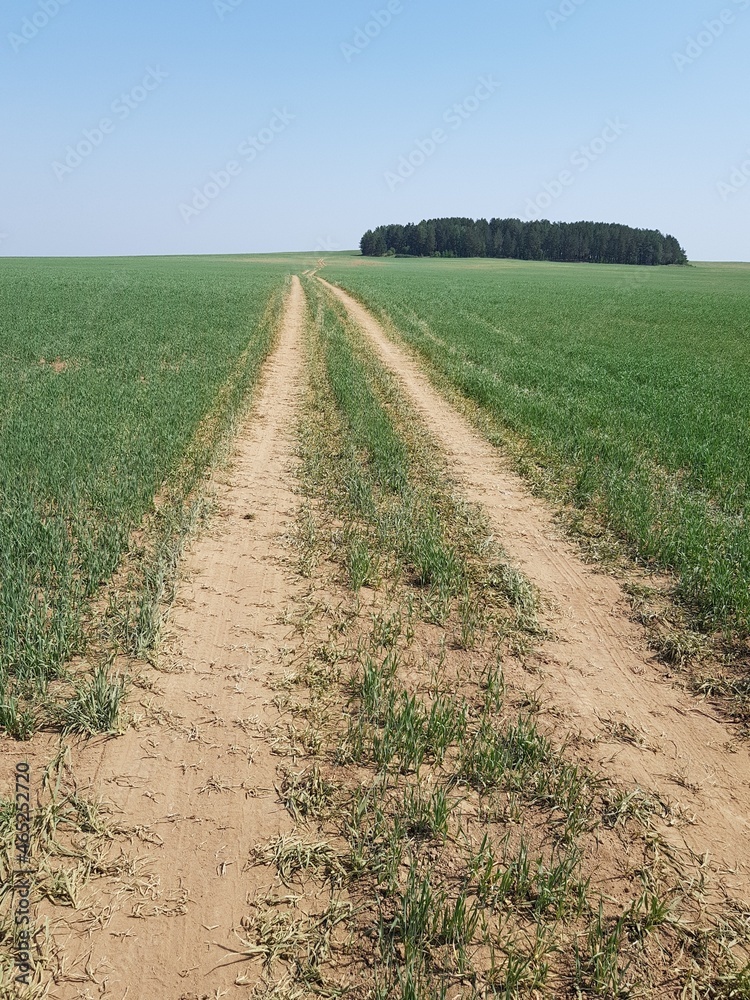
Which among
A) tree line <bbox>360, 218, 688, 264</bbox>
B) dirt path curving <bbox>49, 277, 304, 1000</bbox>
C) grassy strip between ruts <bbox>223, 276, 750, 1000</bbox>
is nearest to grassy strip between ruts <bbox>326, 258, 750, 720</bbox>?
grassy strip between ruts <bbox>223, 276, 750, 1000</bbox>

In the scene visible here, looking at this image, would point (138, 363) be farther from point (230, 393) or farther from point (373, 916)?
point (373, 916)

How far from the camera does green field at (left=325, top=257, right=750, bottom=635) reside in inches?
254

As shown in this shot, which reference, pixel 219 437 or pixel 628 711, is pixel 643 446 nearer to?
pixel 628 711

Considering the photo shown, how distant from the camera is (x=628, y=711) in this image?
4301 millimetres

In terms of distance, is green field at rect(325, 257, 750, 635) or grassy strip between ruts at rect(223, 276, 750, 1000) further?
green field at rect(325, 257, 750, 635)

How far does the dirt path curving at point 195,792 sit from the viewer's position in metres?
2.58

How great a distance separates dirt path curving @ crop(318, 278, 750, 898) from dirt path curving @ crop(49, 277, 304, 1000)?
210cm

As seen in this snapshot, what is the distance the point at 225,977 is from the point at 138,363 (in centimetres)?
1597

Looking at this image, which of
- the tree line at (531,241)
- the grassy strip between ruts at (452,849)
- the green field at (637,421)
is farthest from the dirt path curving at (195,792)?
the tree line at (531,241)

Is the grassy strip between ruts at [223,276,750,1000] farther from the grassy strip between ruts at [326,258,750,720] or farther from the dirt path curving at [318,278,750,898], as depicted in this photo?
the grassy strip between ruts at [326,258,750,720]

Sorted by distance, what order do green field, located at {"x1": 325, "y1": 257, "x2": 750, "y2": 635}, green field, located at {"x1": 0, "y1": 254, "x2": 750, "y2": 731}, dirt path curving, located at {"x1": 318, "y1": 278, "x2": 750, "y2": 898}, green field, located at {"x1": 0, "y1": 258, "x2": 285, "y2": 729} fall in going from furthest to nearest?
green field, located at {"x1": 325, "y1": 257, "x2": 750, "y2": 635} → green field, located at {"x1": 0, "y1": 254, "x2": 750, "y2": 731} → green field, located at {"x1": 0, "y1": 258, "x2": 285, "y2": 729} → dirt path curving, located at {"x1": 318, "y1": 278, "x2": 750, "y2": 898}

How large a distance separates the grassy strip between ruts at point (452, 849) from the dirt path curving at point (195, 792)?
0.53 feet

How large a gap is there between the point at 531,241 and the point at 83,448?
152m

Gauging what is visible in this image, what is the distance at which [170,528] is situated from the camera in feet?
22.3
